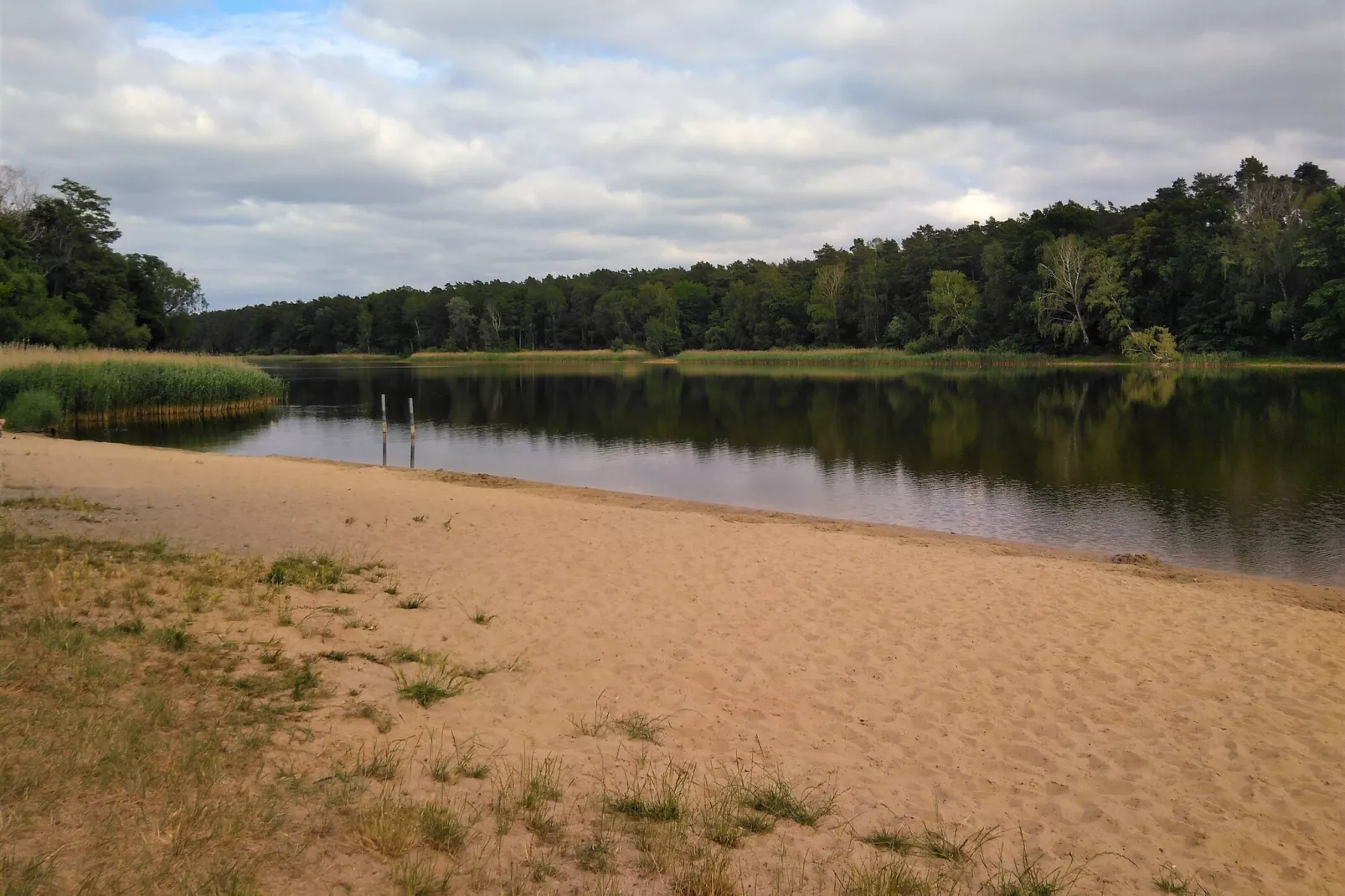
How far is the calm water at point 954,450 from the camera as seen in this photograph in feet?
48.3

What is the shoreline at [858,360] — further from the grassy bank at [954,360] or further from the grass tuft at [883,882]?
the grass tuft at [883,882]

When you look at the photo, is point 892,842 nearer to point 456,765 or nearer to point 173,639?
point 456,765

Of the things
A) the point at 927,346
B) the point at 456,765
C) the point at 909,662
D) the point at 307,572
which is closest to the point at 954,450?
the point at 909,662

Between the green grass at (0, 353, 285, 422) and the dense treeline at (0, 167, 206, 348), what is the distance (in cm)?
1367

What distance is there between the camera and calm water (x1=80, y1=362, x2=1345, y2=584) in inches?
580

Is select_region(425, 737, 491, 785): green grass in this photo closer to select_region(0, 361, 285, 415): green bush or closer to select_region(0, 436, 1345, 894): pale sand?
select_region(0, 436, 1345, 894): pale sand

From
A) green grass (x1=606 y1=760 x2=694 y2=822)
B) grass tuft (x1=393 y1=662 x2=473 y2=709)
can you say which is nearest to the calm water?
green grass (x1=606 y1=760 x2=694 y2=822)

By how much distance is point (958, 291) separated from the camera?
81688mm

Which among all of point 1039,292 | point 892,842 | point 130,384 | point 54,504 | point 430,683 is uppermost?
point 1039,292

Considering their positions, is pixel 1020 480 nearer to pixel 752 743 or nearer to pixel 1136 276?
pixel 752 743

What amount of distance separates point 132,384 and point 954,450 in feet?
96.0

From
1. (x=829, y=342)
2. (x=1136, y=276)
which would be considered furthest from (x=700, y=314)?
(x=1136, y=276)

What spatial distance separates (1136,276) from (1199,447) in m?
55.9

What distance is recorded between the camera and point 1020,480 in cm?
1908
